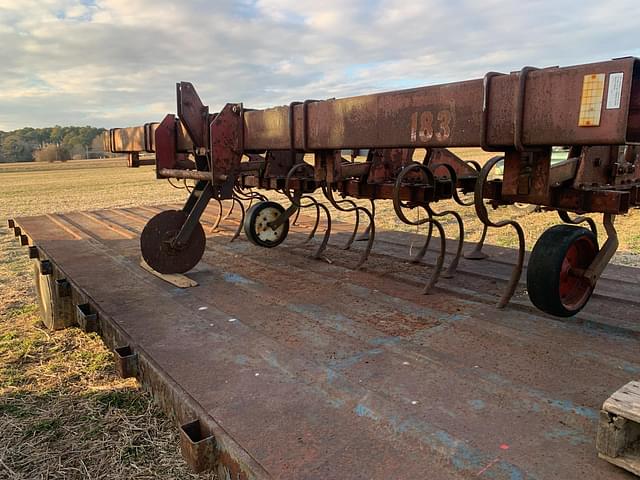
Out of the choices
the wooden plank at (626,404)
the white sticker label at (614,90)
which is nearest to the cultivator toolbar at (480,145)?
the white sticker label at (614,90)

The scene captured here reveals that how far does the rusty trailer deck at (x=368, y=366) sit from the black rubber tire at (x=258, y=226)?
74cm

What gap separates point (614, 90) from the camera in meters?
1.76

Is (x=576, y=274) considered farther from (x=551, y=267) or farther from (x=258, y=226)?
(x=258, y=226)

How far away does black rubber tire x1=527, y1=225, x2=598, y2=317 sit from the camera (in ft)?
7.75

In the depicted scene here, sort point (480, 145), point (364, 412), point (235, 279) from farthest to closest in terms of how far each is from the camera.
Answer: point (235, 279) → point (480, 145) → point (364, 412)

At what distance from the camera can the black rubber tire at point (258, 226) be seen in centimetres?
497

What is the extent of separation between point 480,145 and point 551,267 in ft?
2.27

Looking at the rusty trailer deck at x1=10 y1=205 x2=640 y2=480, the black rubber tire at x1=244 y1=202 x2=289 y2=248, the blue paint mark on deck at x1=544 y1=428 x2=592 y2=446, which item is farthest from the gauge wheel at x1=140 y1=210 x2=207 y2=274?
the blue paint mark on deck at x1=544 y1=428 x2=592 y2=446

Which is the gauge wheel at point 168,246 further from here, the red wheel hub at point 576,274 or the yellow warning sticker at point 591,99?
the yellow warning sticker at point 591,99

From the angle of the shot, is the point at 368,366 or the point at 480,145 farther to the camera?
the point at 368,366

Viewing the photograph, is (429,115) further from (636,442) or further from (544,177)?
(636,442)

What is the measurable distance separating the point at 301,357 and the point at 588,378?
1290 mm

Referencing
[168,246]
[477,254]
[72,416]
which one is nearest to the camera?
[72,416]

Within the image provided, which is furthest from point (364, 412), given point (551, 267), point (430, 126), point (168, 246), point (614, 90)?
point (168, 246)
